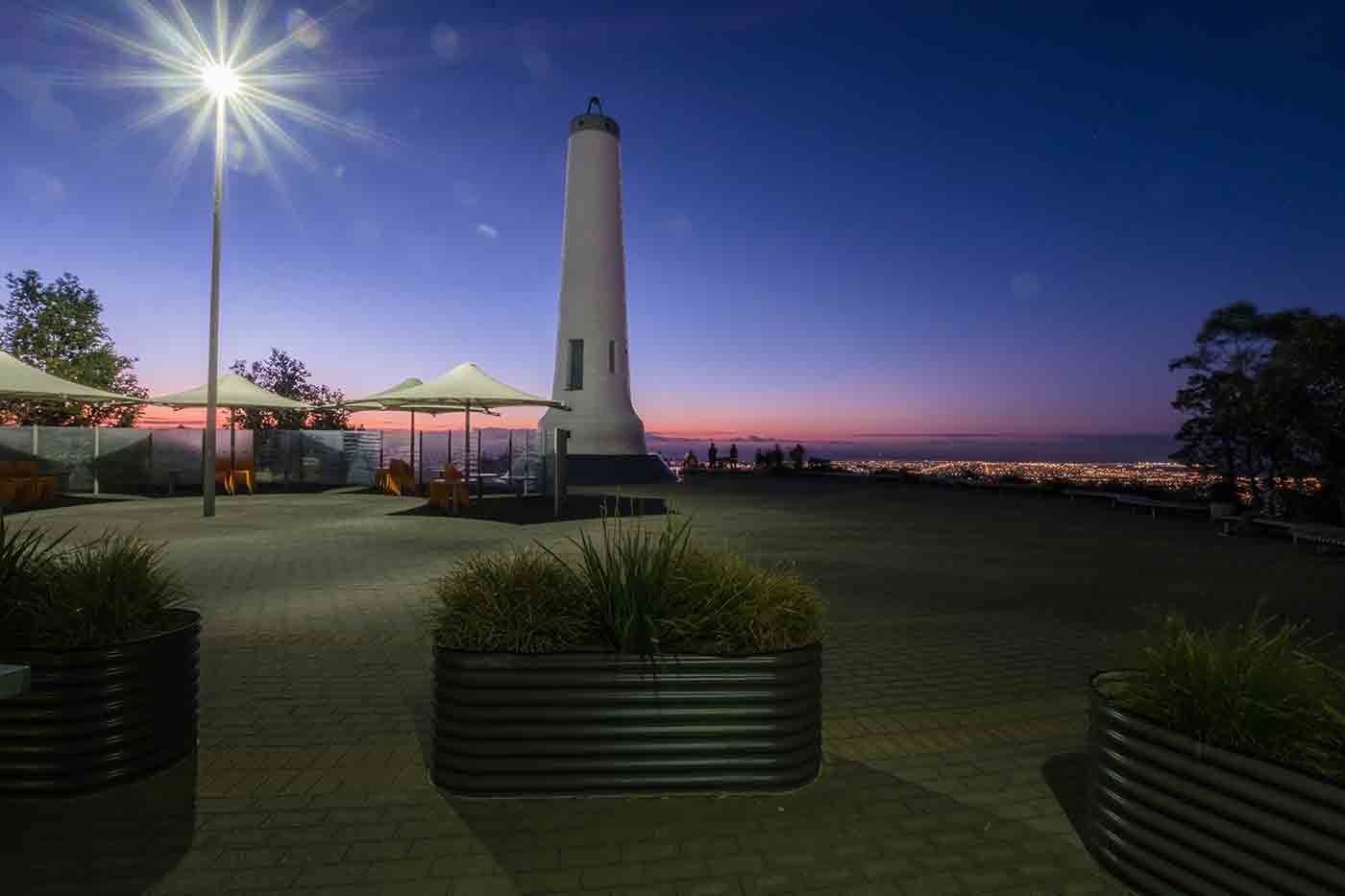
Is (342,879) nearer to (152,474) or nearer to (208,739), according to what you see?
(208,739)

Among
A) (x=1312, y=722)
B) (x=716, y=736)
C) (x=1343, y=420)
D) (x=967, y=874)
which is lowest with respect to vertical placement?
(x=967, y=874)

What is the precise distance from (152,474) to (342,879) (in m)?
26.3

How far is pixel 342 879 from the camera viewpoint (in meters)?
2.73

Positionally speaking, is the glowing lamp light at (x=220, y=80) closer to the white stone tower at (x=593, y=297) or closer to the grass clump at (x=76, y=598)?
the grass clump at (x=76, y=598)

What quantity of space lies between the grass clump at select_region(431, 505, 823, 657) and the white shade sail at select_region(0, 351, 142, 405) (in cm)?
1845

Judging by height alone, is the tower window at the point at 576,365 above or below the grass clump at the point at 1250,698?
above

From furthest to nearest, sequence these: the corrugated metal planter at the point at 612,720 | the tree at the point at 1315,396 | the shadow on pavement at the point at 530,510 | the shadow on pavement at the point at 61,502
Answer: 1. the shadow on pavement at the point at 61,502
2. the shadow on pavement at the point at 530,510
3. the tree at the point at 1315,396
4. the corrugated metal planter at the point at 612,720

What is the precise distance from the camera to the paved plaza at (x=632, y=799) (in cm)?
278

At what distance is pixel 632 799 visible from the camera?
3.33 metres

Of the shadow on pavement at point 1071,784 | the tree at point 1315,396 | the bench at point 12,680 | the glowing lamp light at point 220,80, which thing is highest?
the glowing lamp light at point 220,80

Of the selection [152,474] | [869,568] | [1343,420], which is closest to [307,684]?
[869,568]

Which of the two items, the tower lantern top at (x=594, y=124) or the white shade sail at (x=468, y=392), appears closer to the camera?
the white shade sail at (x=468, y=392)

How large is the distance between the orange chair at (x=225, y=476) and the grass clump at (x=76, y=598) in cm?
2013

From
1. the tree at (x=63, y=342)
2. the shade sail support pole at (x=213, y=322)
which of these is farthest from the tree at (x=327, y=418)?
the shade sail support pole at (x=213, y=322)
